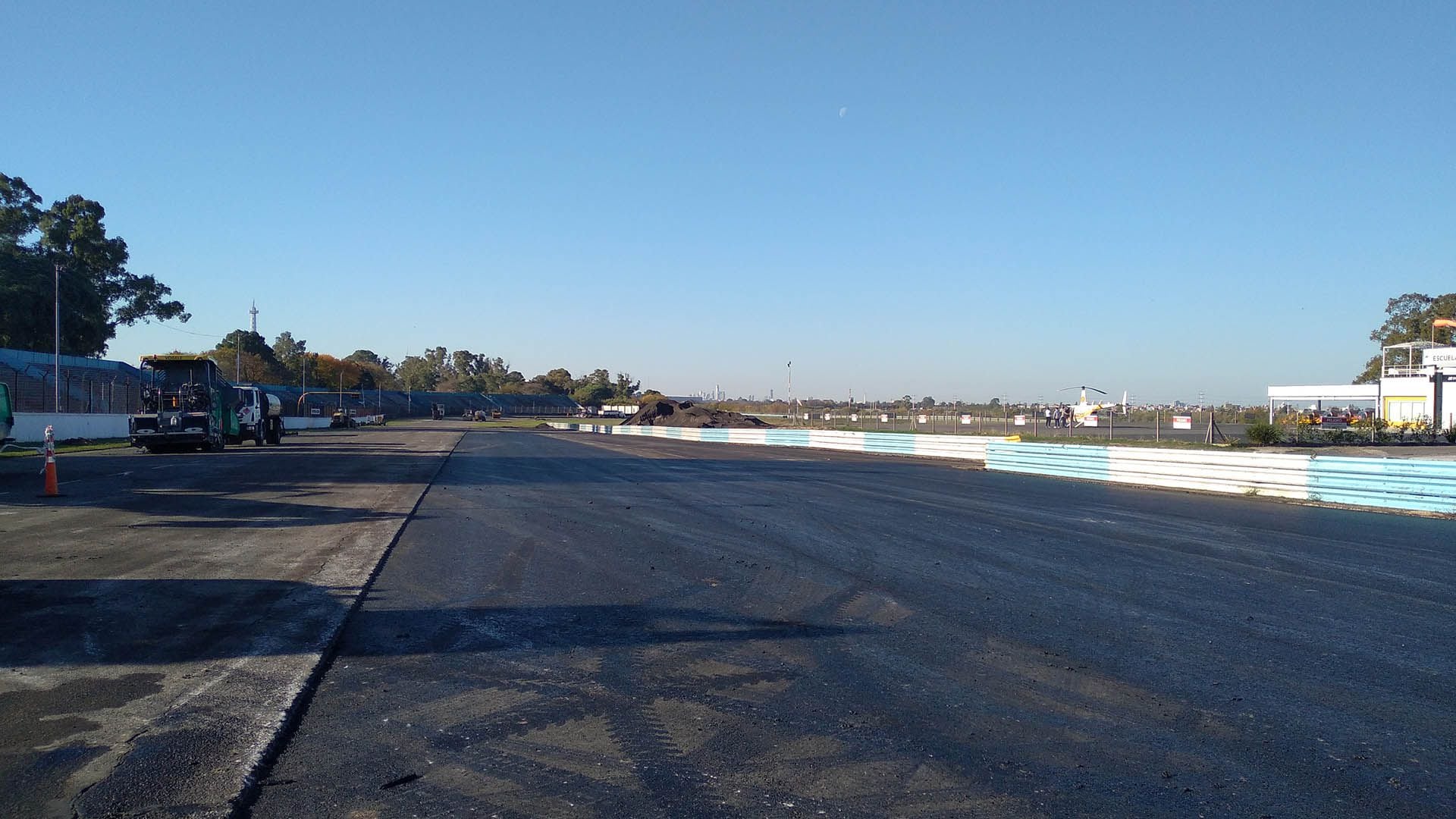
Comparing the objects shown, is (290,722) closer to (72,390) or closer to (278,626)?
(278,626)

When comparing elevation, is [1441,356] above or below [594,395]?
below

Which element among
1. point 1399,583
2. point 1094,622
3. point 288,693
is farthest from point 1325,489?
point 288,693

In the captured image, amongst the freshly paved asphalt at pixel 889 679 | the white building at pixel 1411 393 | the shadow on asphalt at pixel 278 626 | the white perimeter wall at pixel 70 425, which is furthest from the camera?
the white building at pixel 1411 393

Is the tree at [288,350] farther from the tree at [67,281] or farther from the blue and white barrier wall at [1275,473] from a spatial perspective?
the blue and white barrier wall at [1275,473]

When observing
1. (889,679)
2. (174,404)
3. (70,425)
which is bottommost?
(889,679)

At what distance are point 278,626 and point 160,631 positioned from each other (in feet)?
2.76

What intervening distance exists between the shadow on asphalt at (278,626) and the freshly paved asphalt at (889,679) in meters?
0.06

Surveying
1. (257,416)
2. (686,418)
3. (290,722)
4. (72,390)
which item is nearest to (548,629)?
(290,722)

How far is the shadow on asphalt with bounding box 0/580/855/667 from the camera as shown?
21.9 ft

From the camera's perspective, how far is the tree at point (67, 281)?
5609 cm

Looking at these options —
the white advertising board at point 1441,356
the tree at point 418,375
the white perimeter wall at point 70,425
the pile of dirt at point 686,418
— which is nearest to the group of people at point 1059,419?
the white advertising board at point 1441,356

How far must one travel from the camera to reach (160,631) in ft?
23.6

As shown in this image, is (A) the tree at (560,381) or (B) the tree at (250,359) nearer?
(B) the tree at (250,359)

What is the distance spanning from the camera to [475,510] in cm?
1570
